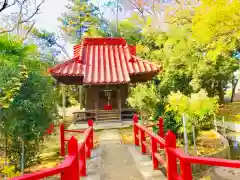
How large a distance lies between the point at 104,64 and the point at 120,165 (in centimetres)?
1003

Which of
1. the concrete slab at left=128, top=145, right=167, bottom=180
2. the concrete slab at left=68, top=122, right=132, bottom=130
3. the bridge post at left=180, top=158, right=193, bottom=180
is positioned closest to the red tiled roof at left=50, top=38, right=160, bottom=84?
the concrete slab at left=68, top=122, right=132, bottom=130

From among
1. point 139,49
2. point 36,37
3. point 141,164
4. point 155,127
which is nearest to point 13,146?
point 141,164

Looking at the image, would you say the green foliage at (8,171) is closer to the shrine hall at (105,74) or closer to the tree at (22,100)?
the tree at (22,100)

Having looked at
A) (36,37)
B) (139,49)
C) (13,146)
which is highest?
(36,37)

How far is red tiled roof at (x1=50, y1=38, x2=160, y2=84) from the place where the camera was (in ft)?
46.4

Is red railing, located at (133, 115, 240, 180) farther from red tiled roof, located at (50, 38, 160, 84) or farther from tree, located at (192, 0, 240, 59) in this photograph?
red tiled roof, located at (50, 38, 160, 84)

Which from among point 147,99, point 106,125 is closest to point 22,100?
point 147,99

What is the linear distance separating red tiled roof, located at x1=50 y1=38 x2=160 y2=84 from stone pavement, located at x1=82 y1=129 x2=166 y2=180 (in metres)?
6.65

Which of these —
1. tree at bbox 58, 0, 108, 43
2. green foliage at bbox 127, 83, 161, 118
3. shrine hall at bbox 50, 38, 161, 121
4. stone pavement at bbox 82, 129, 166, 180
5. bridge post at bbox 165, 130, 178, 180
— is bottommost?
stone pavement at bbox 82, 129, 166, 180

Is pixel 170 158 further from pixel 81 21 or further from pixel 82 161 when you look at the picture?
pixel 81 21

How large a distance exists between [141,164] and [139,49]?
14.8 meters

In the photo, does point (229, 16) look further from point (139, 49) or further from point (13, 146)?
point (139, 49)

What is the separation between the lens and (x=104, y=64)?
15.6 m

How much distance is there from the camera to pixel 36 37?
27656mm
